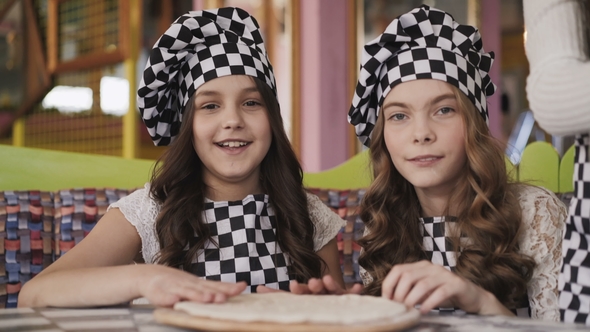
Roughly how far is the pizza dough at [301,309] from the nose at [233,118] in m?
0.72

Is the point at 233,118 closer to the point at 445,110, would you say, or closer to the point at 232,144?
the point at 232,144

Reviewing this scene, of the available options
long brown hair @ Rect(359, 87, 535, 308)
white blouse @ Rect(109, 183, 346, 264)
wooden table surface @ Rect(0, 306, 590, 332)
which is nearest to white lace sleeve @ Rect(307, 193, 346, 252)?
white blouse @ Rect(109, 183, 346, 264)

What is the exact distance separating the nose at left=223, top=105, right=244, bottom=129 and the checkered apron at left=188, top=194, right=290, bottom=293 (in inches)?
8.5

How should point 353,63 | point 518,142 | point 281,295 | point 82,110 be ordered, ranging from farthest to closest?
point 518,142 < point 82,110 < point 353,63 < point 281,295

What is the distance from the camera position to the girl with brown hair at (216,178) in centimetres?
167

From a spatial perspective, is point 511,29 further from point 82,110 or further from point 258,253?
point 258,253

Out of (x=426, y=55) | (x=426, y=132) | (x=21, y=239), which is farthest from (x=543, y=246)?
(x=21, y=239)

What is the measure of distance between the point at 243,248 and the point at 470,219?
0.58m

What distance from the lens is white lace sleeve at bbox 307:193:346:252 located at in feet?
6.07

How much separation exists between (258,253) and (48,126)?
4716 millimetres

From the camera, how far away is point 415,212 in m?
1.72

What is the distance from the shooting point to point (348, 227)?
212 cm

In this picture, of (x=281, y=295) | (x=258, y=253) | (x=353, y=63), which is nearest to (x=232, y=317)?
(x=281, y=295)

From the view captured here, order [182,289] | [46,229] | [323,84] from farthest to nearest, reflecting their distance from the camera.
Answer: [323,84] → [46,229] → [182,289]
